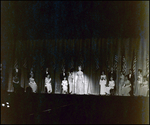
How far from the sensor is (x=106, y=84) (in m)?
8.36

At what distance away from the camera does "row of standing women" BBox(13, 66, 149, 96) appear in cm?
816

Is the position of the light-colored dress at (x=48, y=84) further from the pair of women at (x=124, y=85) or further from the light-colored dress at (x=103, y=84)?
the pair of women at (x=124, y=85)

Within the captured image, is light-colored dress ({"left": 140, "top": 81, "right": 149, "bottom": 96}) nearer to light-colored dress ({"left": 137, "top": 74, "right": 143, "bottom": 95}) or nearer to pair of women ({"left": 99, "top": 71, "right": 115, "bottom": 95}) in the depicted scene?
light-colored dress ({"left": 137, "top": 74, "right": 143, "bottom": 95})

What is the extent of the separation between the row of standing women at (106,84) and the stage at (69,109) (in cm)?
216

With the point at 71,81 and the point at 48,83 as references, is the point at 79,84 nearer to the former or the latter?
the point at 71,81

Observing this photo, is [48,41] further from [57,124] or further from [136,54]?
[57,124]

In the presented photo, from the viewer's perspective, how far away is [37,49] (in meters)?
8.85

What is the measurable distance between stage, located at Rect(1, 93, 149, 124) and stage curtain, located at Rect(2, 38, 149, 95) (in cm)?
254

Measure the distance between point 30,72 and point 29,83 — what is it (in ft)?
1.49

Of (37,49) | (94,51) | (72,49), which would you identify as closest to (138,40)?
(94,51)

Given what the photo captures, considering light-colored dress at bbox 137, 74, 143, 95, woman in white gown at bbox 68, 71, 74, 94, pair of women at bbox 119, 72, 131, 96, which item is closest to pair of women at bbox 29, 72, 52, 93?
woman in white gown at bbox 68, 71, 74, 94

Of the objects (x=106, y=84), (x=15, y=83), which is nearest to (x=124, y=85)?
(x=106, y=84)

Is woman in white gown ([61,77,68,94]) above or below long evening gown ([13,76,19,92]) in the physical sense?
below

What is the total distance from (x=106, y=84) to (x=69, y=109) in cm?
338
